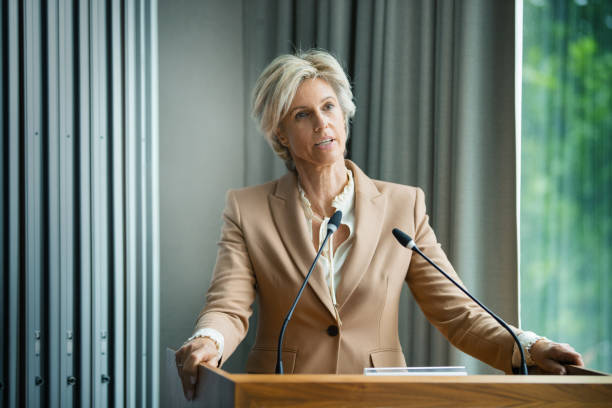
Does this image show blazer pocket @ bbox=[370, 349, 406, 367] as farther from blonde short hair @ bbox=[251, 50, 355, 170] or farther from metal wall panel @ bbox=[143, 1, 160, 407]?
metal wall panel @ bbox=[143, 1, 160, 407]

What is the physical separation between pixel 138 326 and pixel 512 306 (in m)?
1.56

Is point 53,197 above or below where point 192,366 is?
above

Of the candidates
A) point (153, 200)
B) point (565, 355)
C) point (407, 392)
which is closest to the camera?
point (407, 392)

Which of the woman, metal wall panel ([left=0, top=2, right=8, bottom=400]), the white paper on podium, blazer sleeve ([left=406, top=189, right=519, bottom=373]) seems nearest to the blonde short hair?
the woman

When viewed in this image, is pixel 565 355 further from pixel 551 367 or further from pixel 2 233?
pixel 2 233

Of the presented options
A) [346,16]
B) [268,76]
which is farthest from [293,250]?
[346,16]

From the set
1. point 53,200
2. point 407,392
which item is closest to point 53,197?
point 53,200

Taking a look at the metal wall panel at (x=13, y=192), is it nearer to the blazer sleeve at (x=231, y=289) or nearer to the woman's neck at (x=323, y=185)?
the blazer sleeve at (x=231, y=289)

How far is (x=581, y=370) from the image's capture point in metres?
1.33

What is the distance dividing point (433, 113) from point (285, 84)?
90 cm

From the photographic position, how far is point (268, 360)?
1923 mm

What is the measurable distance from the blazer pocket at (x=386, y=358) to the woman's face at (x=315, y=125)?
651 millimetres

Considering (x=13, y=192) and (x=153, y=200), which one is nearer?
(x=13, y=192)

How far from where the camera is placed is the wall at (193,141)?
119 inches
